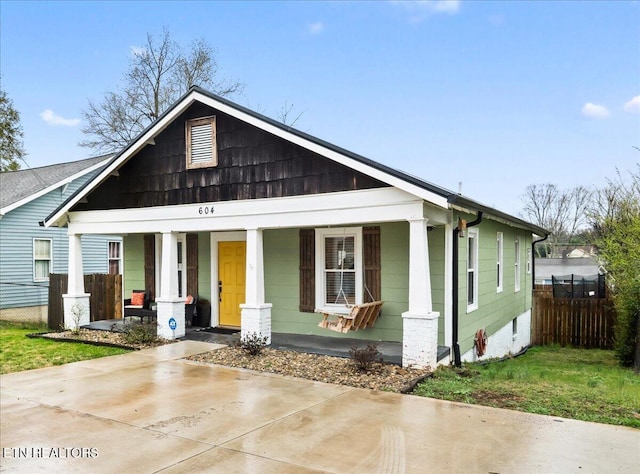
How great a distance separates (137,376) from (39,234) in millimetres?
11990

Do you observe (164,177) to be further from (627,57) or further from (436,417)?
(627,57)

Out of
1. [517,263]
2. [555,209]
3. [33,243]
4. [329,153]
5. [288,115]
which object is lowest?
[517,263]

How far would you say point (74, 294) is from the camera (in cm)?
1127

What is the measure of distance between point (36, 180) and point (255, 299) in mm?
13519

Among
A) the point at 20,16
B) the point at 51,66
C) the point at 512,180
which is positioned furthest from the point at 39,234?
the point at 512,180

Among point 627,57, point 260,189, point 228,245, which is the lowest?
point 228,245

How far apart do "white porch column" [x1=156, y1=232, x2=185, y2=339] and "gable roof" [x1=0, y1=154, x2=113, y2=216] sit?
8651mm

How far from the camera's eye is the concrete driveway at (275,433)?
401cm

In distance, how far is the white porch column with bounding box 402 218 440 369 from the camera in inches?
279

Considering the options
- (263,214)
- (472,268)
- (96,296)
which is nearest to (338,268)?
(263,214)

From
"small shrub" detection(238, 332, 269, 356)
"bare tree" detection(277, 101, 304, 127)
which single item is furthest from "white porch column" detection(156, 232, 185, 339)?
"bare tree" detection(277, 101, 304, 127)

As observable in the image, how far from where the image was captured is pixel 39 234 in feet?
A: 54.6

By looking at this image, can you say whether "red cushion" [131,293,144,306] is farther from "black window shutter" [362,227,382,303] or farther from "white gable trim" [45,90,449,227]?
"black window shutter" [362,227,382,303]

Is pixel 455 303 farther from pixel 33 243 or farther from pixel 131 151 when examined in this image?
pixel 33 243
